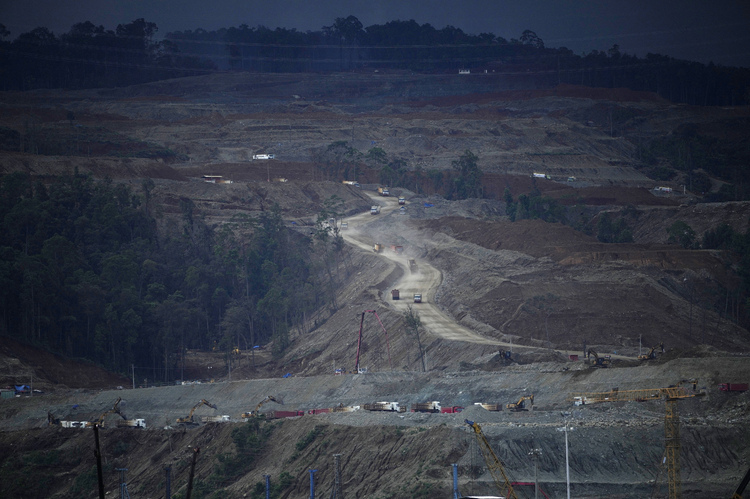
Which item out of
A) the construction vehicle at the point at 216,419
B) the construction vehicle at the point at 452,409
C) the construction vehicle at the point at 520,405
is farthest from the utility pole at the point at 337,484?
the construction vehicle at the point at 216,419

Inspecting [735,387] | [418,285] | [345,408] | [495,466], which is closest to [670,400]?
[735,387]

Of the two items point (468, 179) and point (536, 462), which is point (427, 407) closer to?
point (536, 462)

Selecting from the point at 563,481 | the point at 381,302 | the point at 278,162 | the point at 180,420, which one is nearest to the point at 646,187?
the point at 278,162

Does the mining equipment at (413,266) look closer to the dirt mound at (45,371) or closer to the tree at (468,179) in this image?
the dirt mound at (45,371)

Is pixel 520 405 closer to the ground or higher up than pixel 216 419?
higher up

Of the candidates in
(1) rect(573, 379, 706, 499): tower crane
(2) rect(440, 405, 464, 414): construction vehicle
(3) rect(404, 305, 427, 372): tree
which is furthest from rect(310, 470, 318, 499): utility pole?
(3) rect(404, 305, 427, 372): tree

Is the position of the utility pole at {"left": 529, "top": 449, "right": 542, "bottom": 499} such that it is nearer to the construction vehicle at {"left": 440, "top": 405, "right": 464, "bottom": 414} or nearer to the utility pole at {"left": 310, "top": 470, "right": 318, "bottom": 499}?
the utility pole at {"left": 310, "top": 470, "right": 318, "bottom": 499}

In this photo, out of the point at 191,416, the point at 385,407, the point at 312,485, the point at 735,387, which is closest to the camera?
the point at 312,485
